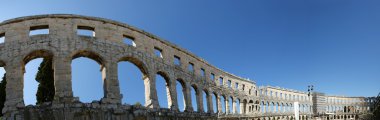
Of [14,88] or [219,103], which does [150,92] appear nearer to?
[14,88]

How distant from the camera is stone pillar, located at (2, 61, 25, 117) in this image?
810 inches

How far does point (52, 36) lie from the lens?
22141 millimetres

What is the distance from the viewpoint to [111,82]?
22906 millimetres

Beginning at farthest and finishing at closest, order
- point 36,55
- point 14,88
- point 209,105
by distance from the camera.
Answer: point 209,105, point 36,55, point 14,88

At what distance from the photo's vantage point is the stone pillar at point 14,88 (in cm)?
2056

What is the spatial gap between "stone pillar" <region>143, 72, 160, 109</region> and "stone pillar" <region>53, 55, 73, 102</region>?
5585mm

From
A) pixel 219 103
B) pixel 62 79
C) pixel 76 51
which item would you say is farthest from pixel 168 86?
pixel 219 103

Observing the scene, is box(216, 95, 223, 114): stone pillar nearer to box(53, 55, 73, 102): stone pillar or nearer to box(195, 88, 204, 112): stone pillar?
box(195, 88, 204, 112): stone pillar

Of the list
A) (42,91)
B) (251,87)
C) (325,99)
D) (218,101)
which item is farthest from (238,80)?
(325,99)

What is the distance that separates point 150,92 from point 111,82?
10.4ft

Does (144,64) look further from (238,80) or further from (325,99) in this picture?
(325,99)

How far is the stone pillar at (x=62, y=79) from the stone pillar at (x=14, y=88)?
2.01 m

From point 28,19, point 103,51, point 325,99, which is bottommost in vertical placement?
point 325,99

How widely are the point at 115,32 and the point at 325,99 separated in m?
64.8
